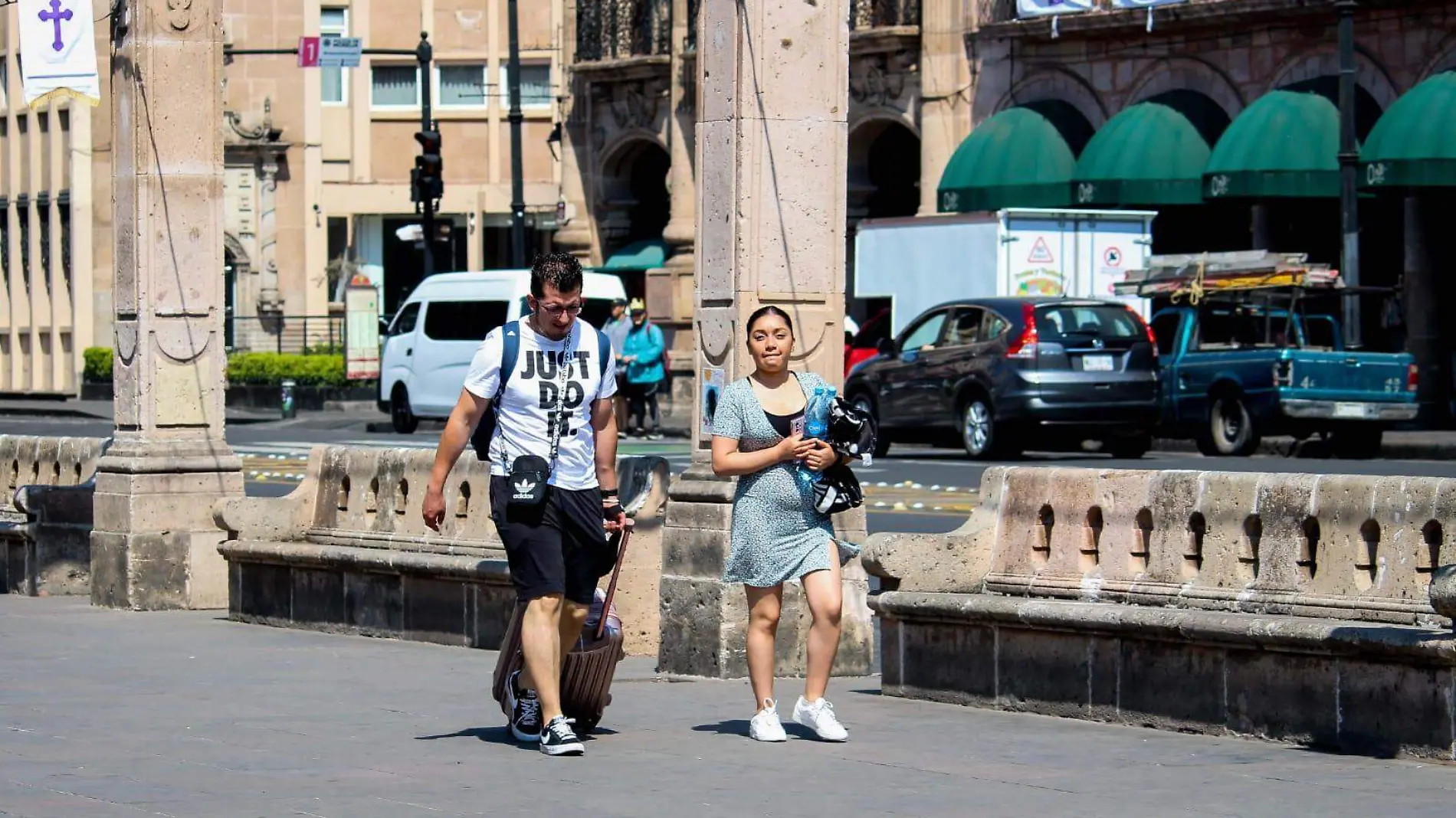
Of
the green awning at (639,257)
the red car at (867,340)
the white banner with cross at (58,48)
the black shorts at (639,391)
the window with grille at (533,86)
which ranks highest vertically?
the window with grille at (533,86)

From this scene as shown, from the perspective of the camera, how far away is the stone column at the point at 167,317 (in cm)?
1495

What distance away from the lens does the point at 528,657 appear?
9.13m

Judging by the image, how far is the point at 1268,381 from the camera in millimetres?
27125

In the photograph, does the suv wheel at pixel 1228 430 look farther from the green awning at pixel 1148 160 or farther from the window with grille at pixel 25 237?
the window with grille at pixel 25 237

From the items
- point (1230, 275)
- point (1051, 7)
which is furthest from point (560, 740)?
point (1051, 7)

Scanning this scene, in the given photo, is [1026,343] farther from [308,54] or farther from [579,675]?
[308,54]

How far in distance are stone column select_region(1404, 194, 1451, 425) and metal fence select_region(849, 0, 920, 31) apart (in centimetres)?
999

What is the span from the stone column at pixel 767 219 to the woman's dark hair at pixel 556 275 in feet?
7.47

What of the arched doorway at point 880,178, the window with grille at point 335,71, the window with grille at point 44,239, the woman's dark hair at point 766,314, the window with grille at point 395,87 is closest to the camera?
the woman's dark hair at point 766,314

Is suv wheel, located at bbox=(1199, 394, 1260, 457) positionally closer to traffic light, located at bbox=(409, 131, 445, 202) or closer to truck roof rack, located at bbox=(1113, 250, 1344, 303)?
truck roof rack, located at bbox=(1113, 250, 1344, 303)

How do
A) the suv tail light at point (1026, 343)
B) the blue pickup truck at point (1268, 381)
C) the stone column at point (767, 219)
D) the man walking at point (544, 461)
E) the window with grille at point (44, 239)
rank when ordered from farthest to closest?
1. the window with grille at point (44, 239)
2. the blue pickup truck at point (1268, 381)
3. the suv tail light at point (1026, 343)
4. the stone column at point (767, 219)
5. the man walking at point (544, 461)

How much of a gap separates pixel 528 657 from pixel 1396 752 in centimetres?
298

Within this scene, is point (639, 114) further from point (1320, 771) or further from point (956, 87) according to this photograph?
point (1320, 771)

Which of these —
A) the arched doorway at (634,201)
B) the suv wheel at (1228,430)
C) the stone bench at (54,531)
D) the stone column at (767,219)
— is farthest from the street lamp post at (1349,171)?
the arched doorway at (634,201)
